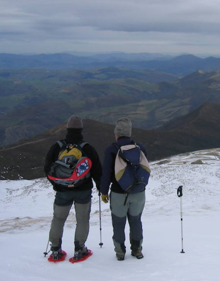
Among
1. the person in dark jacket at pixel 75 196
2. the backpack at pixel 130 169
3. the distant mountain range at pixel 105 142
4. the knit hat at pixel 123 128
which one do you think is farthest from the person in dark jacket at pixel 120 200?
the distant mountain range at pixel 105 142

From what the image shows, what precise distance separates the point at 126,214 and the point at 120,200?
1.41ft

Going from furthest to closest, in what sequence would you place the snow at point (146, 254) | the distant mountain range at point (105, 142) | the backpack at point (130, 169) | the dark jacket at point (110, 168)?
the distant mountain range at point (105, 142) → the dark jacket at point (110, 168) → the backpack at point (130, 169) → the snow at point (146, 254)

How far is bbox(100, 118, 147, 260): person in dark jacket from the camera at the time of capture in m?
7.07

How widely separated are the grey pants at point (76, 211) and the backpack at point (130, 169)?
925 mm

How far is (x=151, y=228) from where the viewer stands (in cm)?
1148

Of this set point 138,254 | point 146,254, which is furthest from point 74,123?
point 146,254

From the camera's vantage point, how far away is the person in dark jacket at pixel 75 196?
719 cm

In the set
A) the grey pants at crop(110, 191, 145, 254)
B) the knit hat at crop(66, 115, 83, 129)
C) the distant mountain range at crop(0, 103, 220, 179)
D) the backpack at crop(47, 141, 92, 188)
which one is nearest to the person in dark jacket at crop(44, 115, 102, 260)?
the knit hat at crop(66, 115, 83, 129)

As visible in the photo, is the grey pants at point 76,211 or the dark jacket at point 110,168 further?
the grey pants at point 76,211

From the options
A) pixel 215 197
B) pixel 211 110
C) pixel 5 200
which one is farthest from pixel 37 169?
pixel 211 110

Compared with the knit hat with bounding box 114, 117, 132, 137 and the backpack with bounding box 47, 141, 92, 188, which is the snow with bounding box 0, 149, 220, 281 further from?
the knit hat with bounding box 114, 117, 132, 137

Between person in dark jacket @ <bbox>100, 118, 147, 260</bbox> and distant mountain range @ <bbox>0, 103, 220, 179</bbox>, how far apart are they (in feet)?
145

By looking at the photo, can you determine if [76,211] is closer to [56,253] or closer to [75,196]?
[75,196]

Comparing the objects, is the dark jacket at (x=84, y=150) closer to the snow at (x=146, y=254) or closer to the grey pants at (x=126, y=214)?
the grey pants at (x=126, y=214)
